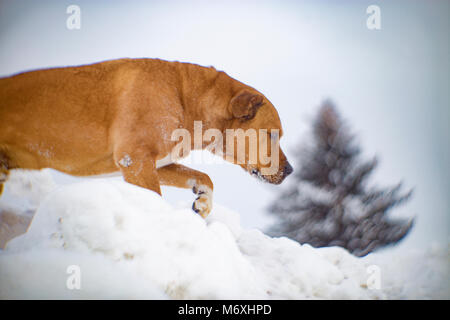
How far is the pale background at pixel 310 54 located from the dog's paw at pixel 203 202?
91 millimetres

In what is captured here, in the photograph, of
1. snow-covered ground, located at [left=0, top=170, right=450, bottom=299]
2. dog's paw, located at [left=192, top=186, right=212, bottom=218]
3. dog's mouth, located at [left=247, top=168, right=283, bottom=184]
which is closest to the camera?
snow-covered ground, located at [left=0, top=170, right=450, bottom=299]

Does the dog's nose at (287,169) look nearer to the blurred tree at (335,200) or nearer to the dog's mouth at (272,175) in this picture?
the dog's mouth at (272,175)

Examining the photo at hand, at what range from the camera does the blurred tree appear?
1.90 m

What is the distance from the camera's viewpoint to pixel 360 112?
1.92 metres

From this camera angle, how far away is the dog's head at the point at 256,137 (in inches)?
74.8

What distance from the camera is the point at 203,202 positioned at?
6.26 ft

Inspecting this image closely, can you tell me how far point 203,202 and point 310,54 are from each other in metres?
0.97

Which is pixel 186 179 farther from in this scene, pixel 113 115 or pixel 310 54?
pixel 310 54

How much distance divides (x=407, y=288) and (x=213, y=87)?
1285 millimetres

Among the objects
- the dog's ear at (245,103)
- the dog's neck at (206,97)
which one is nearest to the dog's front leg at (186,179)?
the dog's neck at (206,97)

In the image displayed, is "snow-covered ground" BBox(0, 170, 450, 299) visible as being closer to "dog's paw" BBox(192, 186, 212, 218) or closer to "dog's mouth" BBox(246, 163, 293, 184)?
"dog's paw" BBox(192, 186, 212, 218)

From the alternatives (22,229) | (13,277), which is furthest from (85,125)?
(13,277)

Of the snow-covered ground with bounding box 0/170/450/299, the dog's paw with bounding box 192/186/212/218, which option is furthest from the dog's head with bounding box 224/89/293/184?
the snow-covered ground with bounding box 0/170/450/299

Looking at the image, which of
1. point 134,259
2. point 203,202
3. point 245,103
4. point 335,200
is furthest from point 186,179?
point 134,259
